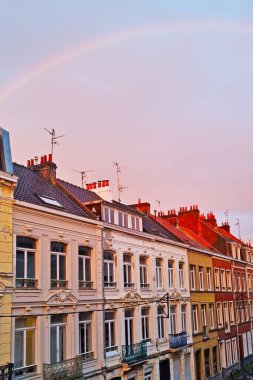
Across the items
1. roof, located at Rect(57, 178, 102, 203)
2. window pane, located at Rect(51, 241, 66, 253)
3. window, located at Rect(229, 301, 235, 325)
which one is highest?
roof, located at Rect(57, 178, 102, 203)

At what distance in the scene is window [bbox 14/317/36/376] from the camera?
60.8ft

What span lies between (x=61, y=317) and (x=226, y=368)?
25.6 m

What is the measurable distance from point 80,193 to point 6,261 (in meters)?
11.5

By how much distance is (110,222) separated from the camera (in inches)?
1056

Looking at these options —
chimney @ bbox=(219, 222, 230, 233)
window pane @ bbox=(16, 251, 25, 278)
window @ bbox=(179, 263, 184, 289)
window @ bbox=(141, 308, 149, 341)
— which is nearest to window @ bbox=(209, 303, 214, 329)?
window @ bbox=(179, 263, 184, 289)

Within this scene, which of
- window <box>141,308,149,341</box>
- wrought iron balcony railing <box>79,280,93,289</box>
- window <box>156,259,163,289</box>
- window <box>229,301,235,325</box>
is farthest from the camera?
window <box>229,301,235,325</box>

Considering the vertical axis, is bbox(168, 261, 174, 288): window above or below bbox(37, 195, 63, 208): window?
below

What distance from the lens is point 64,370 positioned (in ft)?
66.9

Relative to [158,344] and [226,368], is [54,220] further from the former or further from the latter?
[226,368]

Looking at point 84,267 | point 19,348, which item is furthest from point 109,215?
point 19,348

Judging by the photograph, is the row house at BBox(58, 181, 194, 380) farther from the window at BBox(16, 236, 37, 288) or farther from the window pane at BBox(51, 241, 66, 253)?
the window at BBox(16, 236, 37, 288)

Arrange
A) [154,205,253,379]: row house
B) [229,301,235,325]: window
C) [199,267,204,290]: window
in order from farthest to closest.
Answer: [229,301,235,325]: window → [154,205,253,379]: row house → [199,267,204,290]: window

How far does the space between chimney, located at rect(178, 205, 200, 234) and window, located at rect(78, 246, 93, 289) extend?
26.2 m

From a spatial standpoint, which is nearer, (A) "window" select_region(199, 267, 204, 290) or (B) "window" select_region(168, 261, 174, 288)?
(B) "window" select_region(168, 261, 174, 288)
